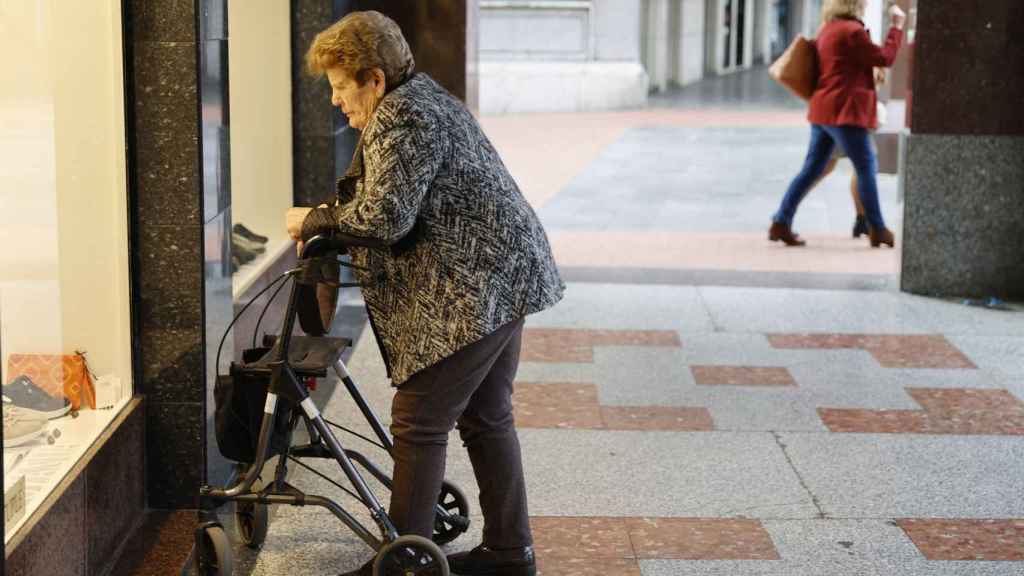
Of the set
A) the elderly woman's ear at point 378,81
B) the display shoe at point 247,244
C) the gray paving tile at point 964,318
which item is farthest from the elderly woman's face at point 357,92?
the gray paving tile at point 964,318

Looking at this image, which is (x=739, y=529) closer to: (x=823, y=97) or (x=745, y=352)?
(x=745, y=352)

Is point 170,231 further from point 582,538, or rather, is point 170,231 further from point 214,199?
point 582,538

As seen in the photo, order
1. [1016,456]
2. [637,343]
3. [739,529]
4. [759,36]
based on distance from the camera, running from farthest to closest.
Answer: [759,36] → [637,343] → [1016,456] → [739,529]

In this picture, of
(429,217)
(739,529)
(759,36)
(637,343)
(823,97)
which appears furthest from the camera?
(759,36)

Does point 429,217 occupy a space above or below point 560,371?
above

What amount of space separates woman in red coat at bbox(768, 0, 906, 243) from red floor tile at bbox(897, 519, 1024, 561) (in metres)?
5.08

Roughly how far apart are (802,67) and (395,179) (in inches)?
263

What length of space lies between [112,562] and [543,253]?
5.27 feet

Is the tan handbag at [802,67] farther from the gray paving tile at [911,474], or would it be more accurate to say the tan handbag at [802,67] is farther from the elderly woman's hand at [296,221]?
the elderly woman's hand at [296,221]

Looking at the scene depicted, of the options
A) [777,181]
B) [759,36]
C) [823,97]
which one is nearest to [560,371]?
[823,97]

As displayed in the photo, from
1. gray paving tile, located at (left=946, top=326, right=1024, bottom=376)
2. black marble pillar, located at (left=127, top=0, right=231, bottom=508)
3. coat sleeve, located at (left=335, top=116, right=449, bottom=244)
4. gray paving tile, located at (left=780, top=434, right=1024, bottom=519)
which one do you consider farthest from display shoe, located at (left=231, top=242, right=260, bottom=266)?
gray paving tile, located at (left=946, top=326, right=1024, bottom=376)

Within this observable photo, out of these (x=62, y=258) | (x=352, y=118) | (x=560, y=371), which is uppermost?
(x=352, y=118)

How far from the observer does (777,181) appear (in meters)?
14.3

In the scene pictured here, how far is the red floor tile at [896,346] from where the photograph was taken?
24.3ft
